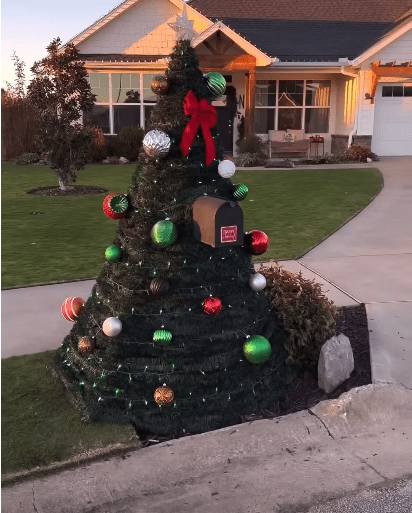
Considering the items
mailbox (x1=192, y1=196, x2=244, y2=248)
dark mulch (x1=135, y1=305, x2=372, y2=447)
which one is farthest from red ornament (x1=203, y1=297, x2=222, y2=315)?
dark mulch (x1=135, y1=305, x2=372, y2=447)

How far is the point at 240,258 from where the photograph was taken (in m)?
4.01

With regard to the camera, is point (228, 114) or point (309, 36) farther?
point (309, 36)

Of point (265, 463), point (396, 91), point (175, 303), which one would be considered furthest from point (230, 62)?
point (265, 463)

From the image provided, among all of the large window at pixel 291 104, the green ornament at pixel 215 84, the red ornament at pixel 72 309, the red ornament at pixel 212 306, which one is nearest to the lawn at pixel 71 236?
the red ornament at pixel 72 309

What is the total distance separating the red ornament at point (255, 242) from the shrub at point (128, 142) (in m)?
16.1

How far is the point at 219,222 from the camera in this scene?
11.2 feet

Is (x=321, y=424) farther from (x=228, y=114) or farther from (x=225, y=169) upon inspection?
(x=228, y=114)

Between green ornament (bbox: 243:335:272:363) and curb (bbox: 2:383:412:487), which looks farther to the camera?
green ornament (bbox: 243:335:272:363)

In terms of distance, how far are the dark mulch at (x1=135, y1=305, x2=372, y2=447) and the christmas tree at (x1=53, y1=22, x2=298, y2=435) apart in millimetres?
75

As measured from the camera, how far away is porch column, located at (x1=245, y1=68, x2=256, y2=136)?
19500 millimetres

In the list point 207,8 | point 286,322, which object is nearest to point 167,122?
point 286,322

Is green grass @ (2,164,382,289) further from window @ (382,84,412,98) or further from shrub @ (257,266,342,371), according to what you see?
window @ (382,84,412,98)

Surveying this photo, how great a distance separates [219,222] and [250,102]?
56.1ft

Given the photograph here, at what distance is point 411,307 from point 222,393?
277 cm
